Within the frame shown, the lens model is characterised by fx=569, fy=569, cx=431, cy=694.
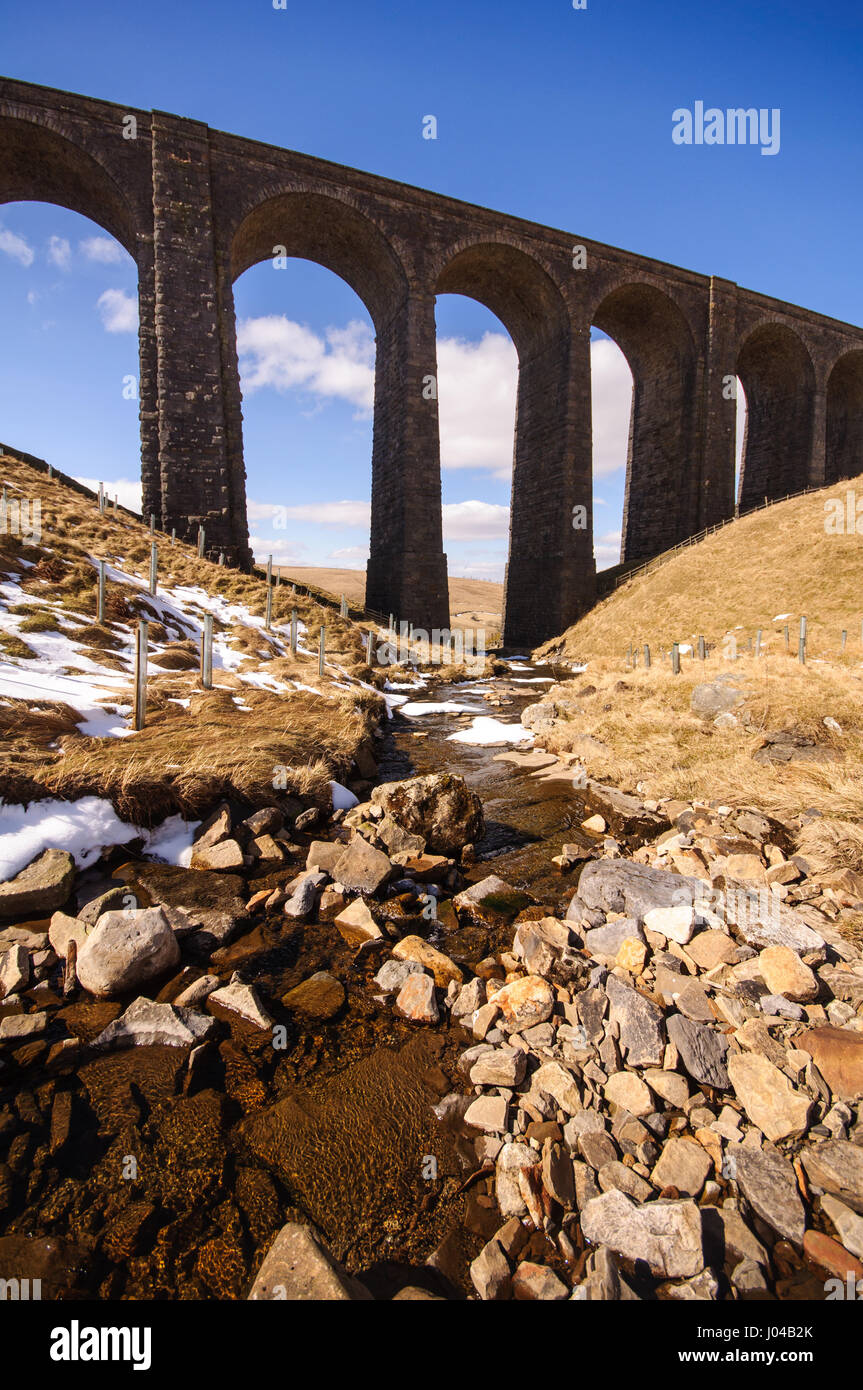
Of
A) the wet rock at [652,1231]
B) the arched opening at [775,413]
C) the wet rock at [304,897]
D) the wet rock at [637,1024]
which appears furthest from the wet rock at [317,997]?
the arched opening at [775,413]

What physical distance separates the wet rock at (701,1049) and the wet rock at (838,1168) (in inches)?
20.2

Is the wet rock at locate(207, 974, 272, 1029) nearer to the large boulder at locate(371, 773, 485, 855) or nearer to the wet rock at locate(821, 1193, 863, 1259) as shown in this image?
the large boulder at locate(371, 773, 485, 855)

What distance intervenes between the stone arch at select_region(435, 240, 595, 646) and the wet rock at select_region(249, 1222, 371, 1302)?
27158mm

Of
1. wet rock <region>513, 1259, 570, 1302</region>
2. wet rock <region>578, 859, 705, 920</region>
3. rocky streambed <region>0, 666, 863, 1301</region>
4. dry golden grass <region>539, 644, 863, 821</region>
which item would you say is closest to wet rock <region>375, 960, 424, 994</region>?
rocky streambed <region>0, 666, 863, 1301</region>

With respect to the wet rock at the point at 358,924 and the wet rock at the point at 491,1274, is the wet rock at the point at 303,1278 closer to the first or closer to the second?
the wet rock at the point at 491,1274

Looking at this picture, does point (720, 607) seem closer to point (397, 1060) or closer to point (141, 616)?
point (141, 616)

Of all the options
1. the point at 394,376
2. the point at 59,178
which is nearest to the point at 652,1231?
the point at 394,376

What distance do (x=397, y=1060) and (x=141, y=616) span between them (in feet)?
38.8

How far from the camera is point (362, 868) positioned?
5.64 metres

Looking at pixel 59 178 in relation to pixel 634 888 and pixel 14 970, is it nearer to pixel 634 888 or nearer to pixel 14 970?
pixel 14 970

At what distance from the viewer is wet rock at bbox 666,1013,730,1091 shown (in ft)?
10.5

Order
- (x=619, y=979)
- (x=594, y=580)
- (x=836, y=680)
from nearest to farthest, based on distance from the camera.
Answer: (x=619, y=979) < (x=836, y=680) < (x=594, y=580)

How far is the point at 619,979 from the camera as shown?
3.85 m
